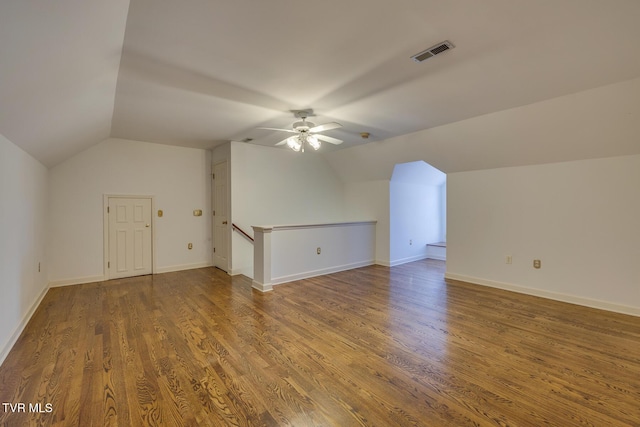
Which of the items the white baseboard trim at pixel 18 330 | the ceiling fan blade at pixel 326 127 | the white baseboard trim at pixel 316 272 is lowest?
the white baseboard trim at pixel 18 330

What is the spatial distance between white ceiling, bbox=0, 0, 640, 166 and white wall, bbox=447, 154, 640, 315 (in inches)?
54.9

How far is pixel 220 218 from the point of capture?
568 cm

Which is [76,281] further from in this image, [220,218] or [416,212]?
[416,212]

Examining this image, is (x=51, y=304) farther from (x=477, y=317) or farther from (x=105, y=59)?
(x=477, y=317)

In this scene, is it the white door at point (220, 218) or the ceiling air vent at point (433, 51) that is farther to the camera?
the white door at point (220, 218)

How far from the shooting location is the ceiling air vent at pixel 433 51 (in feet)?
7.00

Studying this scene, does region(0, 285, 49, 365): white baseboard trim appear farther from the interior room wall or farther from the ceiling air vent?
the interior room wall

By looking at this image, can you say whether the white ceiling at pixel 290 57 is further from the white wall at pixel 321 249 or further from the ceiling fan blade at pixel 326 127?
the white wall at pixel 321 249

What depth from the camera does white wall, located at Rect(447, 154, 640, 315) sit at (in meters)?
3.43

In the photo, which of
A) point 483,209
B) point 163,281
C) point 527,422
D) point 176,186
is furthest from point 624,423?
point 176,186

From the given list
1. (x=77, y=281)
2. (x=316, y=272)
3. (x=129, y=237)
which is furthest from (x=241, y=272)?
(x=77, y=281)

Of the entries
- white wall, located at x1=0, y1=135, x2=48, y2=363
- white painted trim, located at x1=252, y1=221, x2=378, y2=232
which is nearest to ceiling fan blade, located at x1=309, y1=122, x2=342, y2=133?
white painted trim, located at x1=252, y1=221, x2=378, y2=232

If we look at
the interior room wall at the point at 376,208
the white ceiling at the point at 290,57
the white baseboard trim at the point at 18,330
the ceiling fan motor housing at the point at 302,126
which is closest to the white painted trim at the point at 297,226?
the interior room wall at the point at 376,208

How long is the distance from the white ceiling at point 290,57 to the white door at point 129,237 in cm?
162
